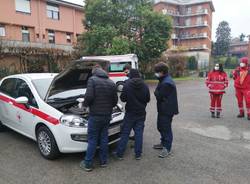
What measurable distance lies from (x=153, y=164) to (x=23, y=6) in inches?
914

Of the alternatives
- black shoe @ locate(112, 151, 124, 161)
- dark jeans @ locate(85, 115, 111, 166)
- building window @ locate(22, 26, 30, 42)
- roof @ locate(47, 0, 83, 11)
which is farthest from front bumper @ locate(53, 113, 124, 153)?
roof @ locate(47, 0, 83, 11)

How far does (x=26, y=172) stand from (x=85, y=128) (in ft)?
3.94

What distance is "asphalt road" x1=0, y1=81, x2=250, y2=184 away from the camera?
357 cm

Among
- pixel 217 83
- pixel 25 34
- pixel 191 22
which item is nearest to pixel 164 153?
pixel 217 83

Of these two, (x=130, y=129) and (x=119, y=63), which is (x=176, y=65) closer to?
(x=119, y=63)

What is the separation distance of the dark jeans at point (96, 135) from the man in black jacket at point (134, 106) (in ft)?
1.40

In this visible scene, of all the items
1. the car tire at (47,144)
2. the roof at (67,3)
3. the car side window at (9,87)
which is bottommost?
the car tire at (47,144)

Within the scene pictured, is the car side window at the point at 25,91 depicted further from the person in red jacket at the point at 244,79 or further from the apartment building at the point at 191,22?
the apartment building at the point at 191,22

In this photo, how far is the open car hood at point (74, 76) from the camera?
14.8ft

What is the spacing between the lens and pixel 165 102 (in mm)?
4266

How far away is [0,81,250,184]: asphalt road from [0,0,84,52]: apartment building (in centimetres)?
1700

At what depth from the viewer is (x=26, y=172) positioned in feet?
12.5

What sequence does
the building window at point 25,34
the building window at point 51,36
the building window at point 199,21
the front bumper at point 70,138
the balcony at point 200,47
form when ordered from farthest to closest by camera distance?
the building window at point 199,21 → the balcony at point 200,47 → the building window at point 51,36 → the building window at point 25,34 → the front bumper at point 70,138

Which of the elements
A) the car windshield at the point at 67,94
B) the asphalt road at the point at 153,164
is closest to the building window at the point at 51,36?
the asphalt road at the point at 153,164
